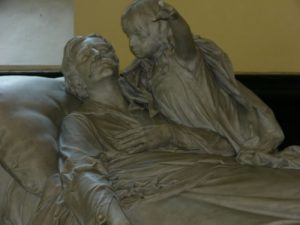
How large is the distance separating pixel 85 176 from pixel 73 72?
592 mm

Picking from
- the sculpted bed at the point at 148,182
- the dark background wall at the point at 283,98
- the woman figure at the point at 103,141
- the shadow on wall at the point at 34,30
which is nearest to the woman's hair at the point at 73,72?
the woman figure at the point at 103,141

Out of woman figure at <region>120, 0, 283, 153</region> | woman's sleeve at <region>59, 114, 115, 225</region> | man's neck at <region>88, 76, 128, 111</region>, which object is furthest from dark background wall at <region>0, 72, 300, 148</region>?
woman's sleeve at <region>59, 114, 115, 225</region>

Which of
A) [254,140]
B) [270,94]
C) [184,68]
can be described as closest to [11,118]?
[184,68]

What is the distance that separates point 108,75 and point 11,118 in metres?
0.40

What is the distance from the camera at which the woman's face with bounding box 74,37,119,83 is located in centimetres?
352

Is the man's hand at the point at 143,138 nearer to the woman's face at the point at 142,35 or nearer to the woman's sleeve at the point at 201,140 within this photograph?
the woman's sleeve at the point at 201,140

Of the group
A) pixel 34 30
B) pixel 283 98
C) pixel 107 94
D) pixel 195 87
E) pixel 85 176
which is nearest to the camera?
pixel 85 176

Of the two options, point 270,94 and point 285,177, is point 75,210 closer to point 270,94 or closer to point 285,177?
point 285,177

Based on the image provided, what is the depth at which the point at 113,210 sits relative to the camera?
9.82ft

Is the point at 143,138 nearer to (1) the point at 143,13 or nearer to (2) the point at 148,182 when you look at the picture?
(2) the point at 148,182

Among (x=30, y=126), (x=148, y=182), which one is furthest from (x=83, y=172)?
(x=30, y=126)

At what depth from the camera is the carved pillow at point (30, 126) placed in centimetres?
333

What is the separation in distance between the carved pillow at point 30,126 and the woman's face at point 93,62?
0.62ft

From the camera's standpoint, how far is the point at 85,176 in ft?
10.2
